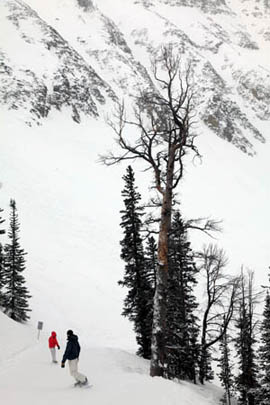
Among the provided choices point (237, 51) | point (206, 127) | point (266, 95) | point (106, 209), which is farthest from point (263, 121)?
point (106, 209)

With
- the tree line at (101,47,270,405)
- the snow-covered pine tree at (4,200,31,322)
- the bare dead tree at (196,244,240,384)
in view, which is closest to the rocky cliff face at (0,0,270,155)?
the snow-covered pine tree at (4,200,31,322)

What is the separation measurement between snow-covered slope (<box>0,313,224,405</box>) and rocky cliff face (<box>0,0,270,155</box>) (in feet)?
176

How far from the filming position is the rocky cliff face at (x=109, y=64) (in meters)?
83.0

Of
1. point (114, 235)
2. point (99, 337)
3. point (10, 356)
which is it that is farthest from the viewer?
point (114, 235)

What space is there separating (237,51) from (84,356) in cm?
19045

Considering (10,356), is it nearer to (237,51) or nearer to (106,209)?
(106,209)

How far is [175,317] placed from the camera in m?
15.6

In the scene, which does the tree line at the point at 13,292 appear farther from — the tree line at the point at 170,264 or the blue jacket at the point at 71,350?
the blue jacket at the point at 71,350

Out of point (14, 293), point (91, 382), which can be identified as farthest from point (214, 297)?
point (14, 293)

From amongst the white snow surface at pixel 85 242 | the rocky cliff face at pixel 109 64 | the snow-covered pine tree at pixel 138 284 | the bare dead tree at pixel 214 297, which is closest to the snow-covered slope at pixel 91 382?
the white snow surface at pixel 85 242

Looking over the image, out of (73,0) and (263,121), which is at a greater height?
(73,0)

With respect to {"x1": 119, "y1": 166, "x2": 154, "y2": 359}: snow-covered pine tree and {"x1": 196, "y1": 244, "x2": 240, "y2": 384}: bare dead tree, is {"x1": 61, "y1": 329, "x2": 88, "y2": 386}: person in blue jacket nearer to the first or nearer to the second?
{"x1": 196, "y1": 244, "x2": 240, "y2": 384}: bare dead tree

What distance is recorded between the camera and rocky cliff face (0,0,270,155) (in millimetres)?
83000

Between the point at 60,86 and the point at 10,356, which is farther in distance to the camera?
the point at 60,86
